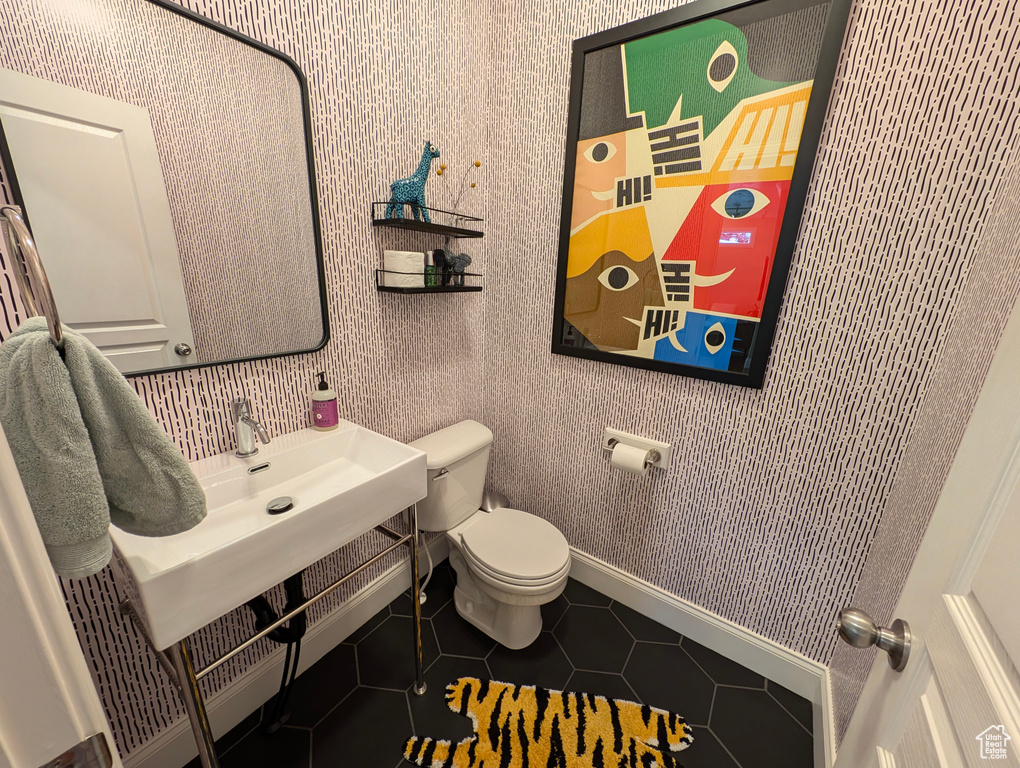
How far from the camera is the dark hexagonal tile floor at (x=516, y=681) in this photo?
125 cm

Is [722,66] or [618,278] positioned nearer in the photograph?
[722,66]

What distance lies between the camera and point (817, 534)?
51.4 inches

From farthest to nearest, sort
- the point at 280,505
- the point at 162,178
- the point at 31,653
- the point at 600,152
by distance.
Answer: the point at 600,152 → the point at 280,505 → the point at 162,178 → the point at 31,653

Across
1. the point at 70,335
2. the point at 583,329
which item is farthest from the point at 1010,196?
the point at 70,335

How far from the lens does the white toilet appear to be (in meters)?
1.44

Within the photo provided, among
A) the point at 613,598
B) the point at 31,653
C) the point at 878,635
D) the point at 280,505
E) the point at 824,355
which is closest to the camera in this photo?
the point at 31,653

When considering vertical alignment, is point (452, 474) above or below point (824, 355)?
below

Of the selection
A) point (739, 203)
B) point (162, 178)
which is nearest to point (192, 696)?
point (162, 178)

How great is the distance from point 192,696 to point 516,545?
0.97 meters

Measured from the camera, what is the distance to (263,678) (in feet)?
4.44

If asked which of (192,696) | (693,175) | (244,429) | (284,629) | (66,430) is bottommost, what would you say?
(284,629)

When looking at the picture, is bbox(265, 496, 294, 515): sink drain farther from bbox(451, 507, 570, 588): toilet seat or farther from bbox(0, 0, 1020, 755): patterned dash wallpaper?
bbox(451, 507, 570, 588): toilet seat

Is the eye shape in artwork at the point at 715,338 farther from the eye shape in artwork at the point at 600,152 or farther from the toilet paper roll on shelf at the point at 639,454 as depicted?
the eye shape in artwork at the point at 600,152

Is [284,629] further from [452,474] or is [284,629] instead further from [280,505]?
[452,474]
